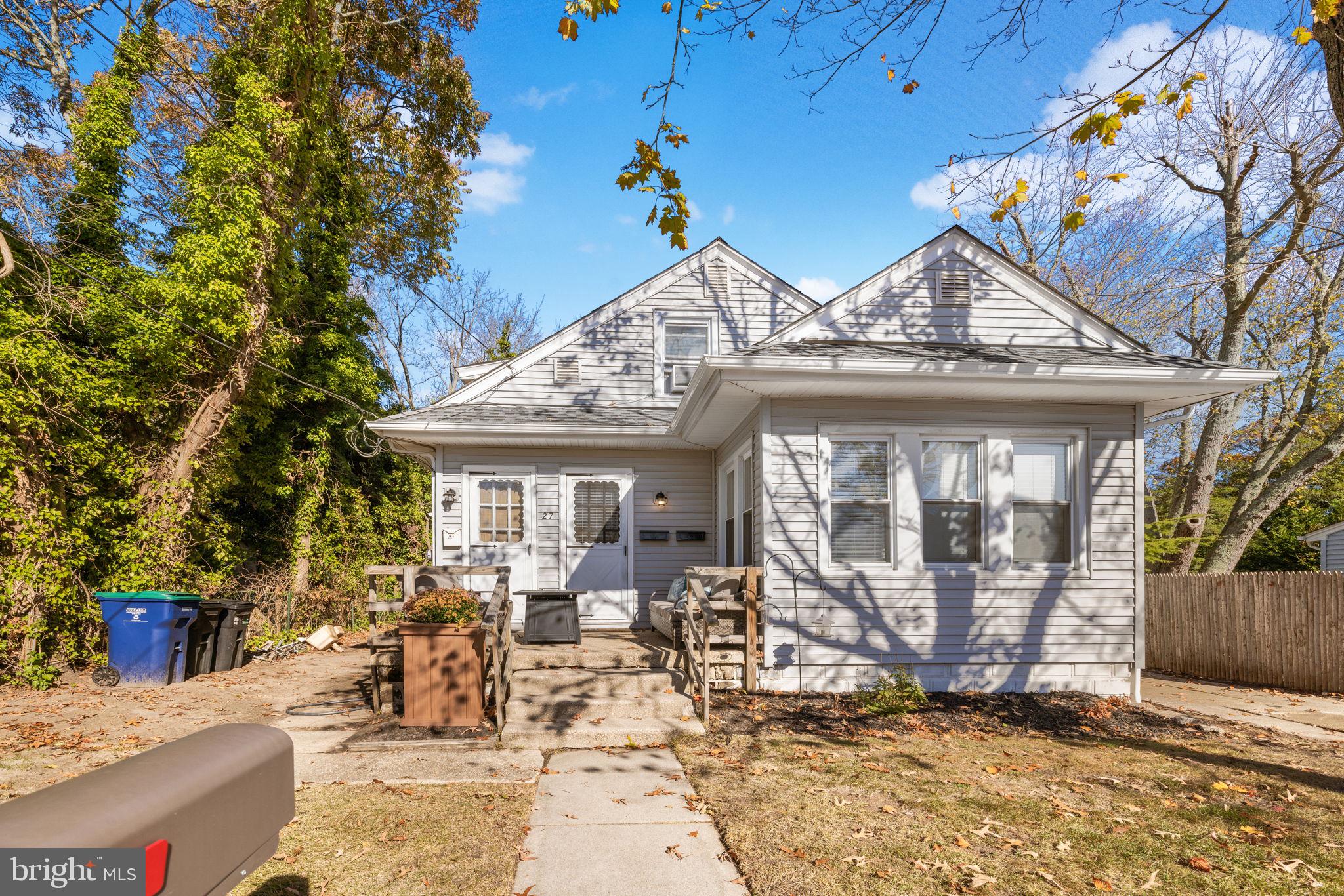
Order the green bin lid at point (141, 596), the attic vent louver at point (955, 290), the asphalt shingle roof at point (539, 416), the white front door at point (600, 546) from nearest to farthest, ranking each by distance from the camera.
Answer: the green bin lid at point (141, 596) → the attic vent louver at point (955, 290) → the asphalt shingle roof at point (539, 416) → the white front door at point (600, 546)

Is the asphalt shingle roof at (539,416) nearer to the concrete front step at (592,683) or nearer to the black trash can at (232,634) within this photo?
Result: the black trash can at (232,634)

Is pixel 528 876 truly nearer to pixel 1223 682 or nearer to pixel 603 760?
pixel 603 760

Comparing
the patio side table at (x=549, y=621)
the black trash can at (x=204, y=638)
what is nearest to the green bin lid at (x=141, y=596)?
the black trash can at (x=204, y=638)

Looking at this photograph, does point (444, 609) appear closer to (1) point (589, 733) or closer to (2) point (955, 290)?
(1) point (589, 733)

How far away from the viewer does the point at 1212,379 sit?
746cm

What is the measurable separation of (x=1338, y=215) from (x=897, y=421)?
37.0 ft

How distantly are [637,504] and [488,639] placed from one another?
5.20 meters


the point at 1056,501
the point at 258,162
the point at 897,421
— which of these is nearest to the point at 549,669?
the point at 897,421

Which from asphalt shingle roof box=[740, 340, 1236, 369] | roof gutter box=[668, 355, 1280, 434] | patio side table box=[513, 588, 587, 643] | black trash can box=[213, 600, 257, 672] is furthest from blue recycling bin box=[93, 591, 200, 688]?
asphalt shingle roof box=[740, 340, 1236, 369]

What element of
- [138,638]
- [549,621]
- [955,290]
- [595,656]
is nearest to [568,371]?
[549,621]

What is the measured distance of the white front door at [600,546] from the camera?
11.3 m

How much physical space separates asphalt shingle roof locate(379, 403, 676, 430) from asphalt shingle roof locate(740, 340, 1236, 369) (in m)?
3.18

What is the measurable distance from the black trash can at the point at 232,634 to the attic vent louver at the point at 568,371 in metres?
5.48

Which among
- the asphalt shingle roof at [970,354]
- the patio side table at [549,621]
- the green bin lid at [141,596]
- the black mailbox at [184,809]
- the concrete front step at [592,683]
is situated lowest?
the concrete front step at [592,683]
